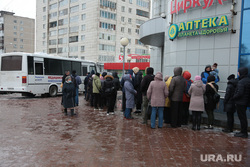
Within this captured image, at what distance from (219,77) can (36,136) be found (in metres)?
7.86

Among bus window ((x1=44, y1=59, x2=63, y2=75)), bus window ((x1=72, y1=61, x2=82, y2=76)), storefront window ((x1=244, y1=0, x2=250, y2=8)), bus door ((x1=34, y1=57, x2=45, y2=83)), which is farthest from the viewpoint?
bus window ((x1=72, y1=61, x2=82, y2=76))

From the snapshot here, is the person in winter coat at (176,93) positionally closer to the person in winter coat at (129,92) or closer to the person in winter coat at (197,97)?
the person in winter coat at (197,97)

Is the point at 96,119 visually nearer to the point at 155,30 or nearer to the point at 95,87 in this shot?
the point at 95,87

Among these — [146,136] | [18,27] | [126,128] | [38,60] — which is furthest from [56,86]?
[18,27]

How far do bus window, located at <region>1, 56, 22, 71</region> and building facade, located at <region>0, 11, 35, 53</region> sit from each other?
7600 centimetres

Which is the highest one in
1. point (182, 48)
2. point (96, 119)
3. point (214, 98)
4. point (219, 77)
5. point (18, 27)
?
point (18, 27)

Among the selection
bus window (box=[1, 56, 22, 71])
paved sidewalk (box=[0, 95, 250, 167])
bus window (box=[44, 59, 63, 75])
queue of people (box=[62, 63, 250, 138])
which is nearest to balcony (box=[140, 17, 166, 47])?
bus window (box=[44, 59, 63, 75])

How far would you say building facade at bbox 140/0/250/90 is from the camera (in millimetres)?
9336

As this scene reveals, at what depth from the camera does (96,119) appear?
8.50 m

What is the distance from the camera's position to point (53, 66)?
16.5 metres

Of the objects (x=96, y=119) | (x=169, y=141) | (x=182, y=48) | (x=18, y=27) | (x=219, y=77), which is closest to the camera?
(x=169, y=141)

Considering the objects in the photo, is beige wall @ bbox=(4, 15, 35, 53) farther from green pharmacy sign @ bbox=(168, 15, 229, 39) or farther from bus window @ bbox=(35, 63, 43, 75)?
green pharmacy sign @ bbox=(168, 15, 229, 39)

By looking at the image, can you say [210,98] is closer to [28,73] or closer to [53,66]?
[28,73]

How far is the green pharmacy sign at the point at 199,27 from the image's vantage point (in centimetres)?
980
